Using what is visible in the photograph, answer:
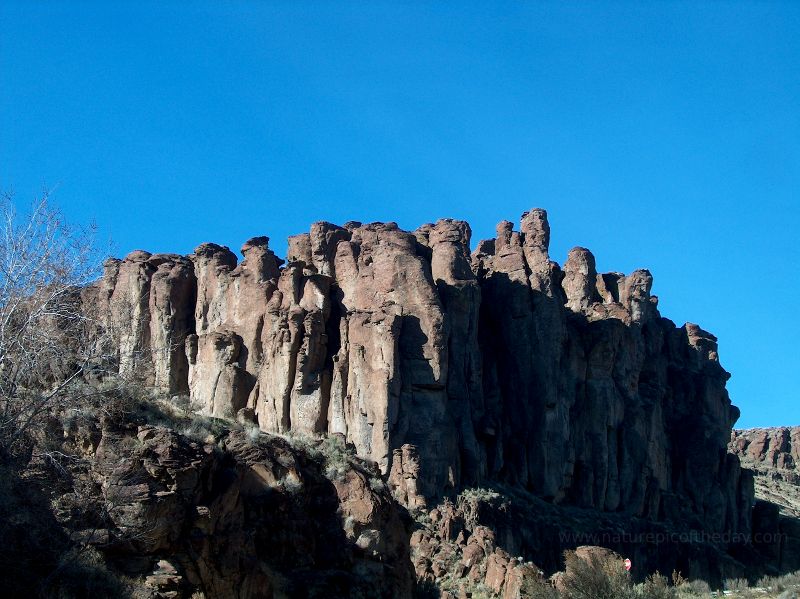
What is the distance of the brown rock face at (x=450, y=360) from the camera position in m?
73.6

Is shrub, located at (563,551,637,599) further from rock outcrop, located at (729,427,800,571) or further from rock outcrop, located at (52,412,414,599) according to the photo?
rock outcrop, located at (729,427,800,571)

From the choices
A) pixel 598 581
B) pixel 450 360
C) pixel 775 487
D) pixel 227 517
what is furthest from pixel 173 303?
pixel 775 487

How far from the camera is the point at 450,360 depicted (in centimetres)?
7900

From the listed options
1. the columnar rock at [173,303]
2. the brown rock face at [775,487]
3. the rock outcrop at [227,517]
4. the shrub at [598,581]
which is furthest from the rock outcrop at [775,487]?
the rock outcrop at [227,517]

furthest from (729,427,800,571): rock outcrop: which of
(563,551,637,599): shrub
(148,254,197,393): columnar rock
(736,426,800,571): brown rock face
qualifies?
(563,551,637,599): shrub

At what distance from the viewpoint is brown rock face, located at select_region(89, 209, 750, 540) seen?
73562mm

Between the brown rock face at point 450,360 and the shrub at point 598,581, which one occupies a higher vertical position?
the brown rock face at point 450,360

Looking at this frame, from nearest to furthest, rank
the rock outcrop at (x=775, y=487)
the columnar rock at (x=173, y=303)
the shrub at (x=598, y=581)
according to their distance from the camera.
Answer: the shrub at (x=598, y=581)
the columnar rock at (x=173, y=303)
the rock outcrop at (x=775, y=487)

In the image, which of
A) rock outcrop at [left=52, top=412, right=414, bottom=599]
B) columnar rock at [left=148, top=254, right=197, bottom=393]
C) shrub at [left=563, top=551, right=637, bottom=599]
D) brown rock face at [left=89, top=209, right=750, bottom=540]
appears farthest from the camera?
columnar rock at [left=148, top=254, right=197, bottom=393]

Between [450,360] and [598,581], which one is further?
[450,360]

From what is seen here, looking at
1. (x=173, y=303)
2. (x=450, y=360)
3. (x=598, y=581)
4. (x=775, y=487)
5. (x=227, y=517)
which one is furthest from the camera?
(x=775, y=487)

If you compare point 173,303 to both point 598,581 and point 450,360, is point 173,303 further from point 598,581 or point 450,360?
point 598,581

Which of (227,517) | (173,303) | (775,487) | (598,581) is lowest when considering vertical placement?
(598,581)

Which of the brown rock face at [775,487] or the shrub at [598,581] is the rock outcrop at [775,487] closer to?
the brown rock face at [775,487]
